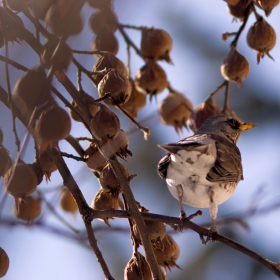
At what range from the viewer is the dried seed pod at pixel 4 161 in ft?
5.35

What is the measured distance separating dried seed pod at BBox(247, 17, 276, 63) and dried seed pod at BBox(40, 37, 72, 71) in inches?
40.9

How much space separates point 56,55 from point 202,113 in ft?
4.56

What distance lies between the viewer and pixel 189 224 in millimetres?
1869

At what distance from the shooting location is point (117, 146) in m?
1.73

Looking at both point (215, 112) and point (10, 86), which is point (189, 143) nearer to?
point (215, 112)

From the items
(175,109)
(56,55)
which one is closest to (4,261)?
(56,55)

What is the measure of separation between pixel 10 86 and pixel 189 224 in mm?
777

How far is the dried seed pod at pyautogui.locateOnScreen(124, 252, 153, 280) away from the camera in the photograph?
183cm

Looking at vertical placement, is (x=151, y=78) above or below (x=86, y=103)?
above

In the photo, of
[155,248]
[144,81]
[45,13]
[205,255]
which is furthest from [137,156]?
[45,13]

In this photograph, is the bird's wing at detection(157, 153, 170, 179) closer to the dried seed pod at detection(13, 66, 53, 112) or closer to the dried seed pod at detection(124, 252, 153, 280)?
the dried seed pod at detection(124, 252, 153, 280)

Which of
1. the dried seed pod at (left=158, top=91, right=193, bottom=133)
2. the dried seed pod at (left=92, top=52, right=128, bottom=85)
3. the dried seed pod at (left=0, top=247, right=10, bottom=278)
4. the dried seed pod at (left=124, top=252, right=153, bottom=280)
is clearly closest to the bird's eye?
the dried seed pod at (left=158, top=91, right=193, bottom=133)

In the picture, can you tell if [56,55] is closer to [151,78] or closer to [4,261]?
[4,261]

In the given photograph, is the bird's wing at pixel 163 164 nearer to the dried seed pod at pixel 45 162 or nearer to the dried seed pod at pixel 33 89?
the dried seed pod at pixel 45 162
